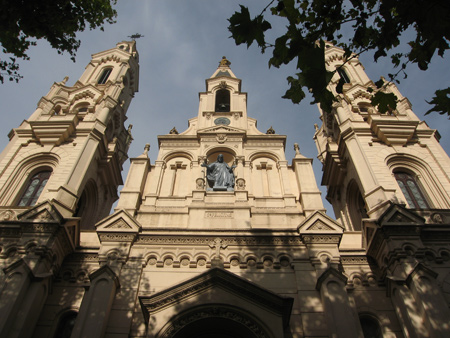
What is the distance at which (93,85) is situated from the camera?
25.0 meters

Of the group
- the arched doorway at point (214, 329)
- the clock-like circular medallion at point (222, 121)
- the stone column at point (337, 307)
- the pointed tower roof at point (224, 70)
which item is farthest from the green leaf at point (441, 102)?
the pointed tower roof at point (224, 70)

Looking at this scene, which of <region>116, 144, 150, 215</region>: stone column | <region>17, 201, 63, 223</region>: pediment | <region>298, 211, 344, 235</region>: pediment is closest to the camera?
<region>17, 201, 63, 223</region>: pediment

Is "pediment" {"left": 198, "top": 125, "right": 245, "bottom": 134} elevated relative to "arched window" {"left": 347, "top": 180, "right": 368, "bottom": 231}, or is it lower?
elevated

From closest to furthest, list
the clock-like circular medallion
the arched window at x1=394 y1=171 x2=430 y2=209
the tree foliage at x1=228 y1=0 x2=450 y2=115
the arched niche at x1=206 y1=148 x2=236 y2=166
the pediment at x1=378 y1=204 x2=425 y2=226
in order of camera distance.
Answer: the tree foliage at x1=228 y1=0 x2=450 y2=115 < the pediment at x1=378 y1=204 x2=425 y2=226 < the arched window at x1=394 y1=171 x2=430 y2=209 < the arched niche at x1=206 y1=148 x2=236 y2=166 < the clock-like circular medallion

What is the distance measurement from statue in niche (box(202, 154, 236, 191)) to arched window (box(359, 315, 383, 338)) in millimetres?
7567

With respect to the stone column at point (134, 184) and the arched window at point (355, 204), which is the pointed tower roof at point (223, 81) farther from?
the arched window at point (355, 204)

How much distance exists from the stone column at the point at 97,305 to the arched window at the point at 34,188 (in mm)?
6540

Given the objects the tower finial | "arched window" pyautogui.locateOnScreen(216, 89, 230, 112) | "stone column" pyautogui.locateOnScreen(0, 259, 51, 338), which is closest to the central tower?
"arched window" pyautogui.locateOnScreen(216, 89, 230, 112)

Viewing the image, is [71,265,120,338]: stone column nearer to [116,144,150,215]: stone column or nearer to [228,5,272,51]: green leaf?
[116,144,150,215]: stone column

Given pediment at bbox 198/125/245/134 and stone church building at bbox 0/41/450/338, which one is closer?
stone church building at bbox 0/41/450/338

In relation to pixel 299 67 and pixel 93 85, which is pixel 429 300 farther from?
pixel 93 85

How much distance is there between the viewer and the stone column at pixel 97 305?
10.9 m

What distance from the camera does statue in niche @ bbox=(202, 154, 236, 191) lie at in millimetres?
17361

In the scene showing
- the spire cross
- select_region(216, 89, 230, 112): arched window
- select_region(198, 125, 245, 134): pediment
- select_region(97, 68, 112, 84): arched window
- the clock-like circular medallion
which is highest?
select_region(97, 68, 112, 84): arched window
